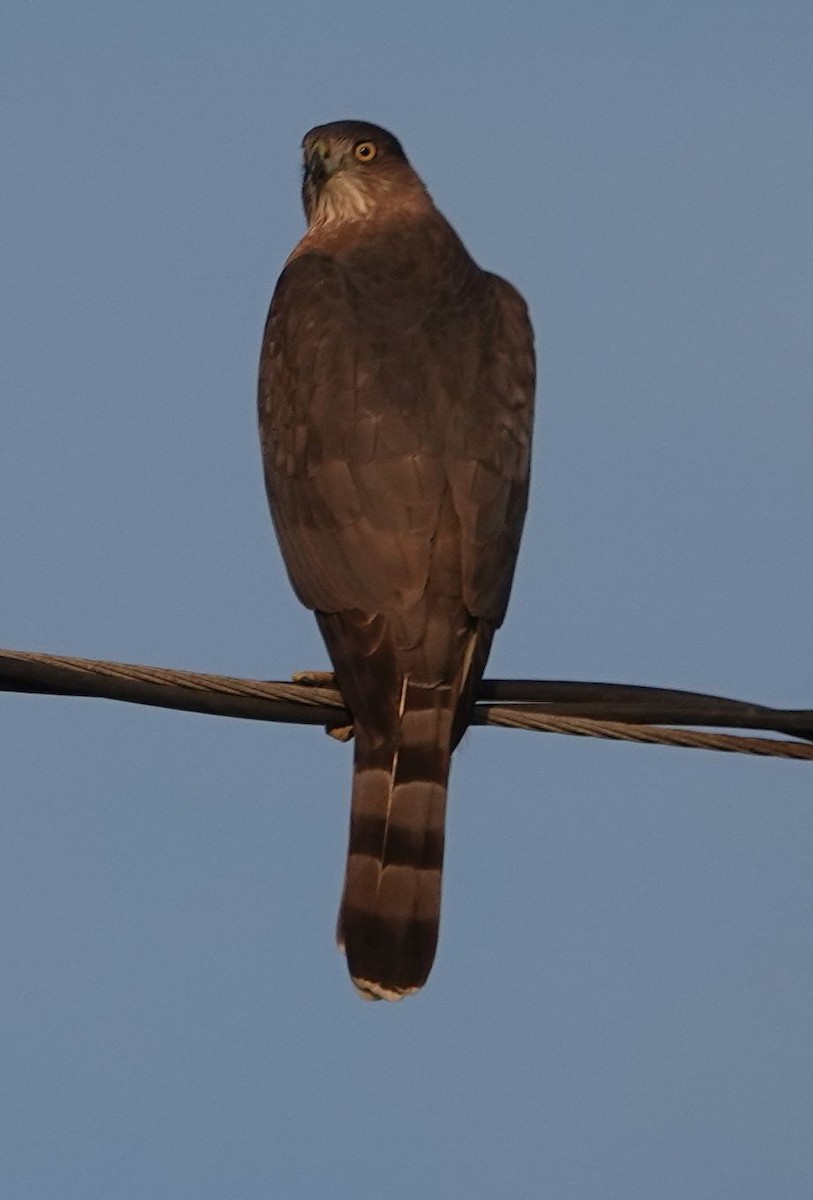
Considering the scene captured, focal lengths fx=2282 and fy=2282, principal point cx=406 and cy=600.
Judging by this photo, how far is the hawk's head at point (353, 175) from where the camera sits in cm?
908

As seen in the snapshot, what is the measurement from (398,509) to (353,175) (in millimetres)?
2750

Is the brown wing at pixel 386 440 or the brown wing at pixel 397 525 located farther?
the brown wing at pixel 386 440

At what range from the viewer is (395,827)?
662 centimetres

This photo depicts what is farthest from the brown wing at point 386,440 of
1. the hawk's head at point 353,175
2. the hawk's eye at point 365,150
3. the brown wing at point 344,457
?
the hawk's eye at point 365,150

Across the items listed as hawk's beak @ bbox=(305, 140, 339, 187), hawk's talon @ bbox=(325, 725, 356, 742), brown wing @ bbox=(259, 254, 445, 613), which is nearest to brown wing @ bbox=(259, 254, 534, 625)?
brown wing @ bbox=(259, 254, 445, 613)

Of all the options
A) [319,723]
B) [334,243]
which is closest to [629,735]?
[319,723]

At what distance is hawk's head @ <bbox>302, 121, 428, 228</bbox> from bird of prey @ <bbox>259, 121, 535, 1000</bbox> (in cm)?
65

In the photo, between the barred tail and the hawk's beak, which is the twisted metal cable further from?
the hawk's beak

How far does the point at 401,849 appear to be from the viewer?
6.62m

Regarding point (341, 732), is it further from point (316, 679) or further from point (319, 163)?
point (319, 163)

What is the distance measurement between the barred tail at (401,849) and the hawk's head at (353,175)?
3063 mm

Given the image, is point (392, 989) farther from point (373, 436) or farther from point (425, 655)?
point (373, 436)

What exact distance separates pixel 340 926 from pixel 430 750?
23.1 inches

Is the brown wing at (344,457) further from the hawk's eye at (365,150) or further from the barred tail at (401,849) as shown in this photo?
the hawk's eye at (365,150)
